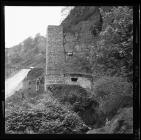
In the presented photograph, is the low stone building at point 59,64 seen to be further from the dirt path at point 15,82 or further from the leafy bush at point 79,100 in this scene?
the dirt path at point 15,82

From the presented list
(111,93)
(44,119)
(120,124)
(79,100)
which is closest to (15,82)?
(44,119)

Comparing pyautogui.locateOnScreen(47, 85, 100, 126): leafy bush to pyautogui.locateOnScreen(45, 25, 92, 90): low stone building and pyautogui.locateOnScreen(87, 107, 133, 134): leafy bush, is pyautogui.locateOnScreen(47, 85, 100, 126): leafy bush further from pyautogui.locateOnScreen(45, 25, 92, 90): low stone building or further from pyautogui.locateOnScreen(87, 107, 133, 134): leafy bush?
pyautogui.locateOnScreen(87, 107, 133, 134): leafy bush

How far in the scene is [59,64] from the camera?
4.34 m

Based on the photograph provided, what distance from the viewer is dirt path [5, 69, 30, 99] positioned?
4320 mm

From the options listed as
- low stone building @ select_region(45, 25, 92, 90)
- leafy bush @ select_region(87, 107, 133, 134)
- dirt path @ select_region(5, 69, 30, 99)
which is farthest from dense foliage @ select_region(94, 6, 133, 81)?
dirt path @ select_region(5, 69, 30, 99)

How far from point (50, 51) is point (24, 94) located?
69 cm

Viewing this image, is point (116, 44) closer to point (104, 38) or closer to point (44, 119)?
point (104, 38)

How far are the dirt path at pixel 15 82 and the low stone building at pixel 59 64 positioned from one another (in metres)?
0.33

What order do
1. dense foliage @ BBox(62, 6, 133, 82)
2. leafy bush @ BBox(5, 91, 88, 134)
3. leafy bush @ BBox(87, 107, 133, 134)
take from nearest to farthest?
1. leafy bush @ BBox(87, 107, 133, 134)
2. leafy bush @ BBox(5, 91, 88, 134)
3. dense foliage @ BBox(62, 6, 133, 82)

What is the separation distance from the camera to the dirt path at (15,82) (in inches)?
170

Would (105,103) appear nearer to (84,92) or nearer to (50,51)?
(84,92)

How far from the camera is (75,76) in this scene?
14.1 ft

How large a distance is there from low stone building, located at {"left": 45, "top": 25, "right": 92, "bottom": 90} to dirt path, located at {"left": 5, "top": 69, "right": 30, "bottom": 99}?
33 centimetres
